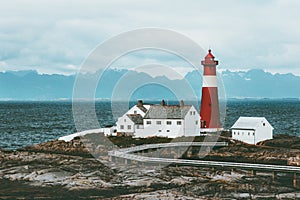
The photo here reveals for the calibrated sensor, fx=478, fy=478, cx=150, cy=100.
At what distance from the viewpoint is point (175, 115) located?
53.3m

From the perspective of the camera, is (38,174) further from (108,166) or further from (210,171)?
(210,171)

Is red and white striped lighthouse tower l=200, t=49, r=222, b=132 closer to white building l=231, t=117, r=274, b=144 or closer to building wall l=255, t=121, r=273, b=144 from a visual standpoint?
white building l=231, t=117, r=274, b=144

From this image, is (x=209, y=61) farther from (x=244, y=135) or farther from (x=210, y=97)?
(x=244, y=135)

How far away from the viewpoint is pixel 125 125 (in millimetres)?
55312

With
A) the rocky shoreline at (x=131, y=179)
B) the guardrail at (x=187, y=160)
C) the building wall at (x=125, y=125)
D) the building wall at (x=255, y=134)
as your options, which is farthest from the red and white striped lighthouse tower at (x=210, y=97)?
the rocky shoreline at (x=131, y=179)

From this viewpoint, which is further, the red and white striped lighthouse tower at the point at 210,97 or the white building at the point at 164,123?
the red and white striped lighthouse tower at the point at 210,97

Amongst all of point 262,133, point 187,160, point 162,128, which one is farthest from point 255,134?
point 187,160

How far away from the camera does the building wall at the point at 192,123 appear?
5333 centimetres

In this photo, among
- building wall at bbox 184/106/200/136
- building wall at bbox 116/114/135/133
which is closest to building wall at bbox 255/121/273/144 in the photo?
building wall at bbox 184/106/200/136

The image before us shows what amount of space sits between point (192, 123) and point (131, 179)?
19.0 metres

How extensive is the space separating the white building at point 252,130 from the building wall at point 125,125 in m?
11.6

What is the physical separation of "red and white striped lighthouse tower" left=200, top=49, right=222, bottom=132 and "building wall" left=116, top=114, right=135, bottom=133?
8299 millimetres

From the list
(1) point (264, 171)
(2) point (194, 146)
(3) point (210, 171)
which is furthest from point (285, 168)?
(2) point (194, 146)

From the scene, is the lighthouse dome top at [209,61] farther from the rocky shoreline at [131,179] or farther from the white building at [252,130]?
the rocky shoreline at [131,179]
